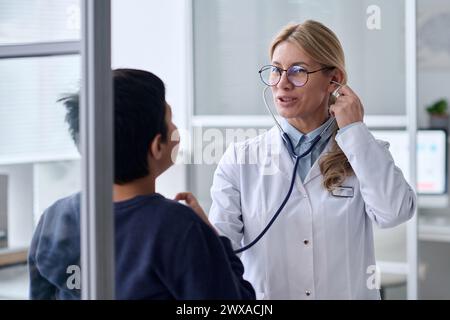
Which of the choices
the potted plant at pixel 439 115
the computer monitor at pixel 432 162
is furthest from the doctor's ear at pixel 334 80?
the potted plant at pixel 439 115

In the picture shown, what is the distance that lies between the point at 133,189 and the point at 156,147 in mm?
65

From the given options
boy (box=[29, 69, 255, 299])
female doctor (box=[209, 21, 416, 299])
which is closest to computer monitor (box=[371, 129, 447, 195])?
female doctor (box=[209, 21, 416, 299])

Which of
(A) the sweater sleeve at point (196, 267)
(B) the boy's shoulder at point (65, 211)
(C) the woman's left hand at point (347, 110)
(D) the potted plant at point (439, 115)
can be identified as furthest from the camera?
(D) the potted plant at point (439, 115)

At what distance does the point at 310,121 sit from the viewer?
1164mm

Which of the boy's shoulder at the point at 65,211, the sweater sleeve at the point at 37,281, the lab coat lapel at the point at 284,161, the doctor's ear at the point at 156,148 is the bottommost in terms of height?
the sweater sleeve at the point at 37,281

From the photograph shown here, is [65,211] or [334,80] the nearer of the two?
[65,211]

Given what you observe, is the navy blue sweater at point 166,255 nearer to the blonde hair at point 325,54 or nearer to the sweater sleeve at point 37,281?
the sweater sleeve at point 37,281

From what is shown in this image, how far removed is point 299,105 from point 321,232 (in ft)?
0.71

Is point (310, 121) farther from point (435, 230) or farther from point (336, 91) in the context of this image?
point (435, 230)

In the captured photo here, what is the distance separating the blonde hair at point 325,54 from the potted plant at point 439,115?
79.9 inches

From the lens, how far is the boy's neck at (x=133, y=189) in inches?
36.4

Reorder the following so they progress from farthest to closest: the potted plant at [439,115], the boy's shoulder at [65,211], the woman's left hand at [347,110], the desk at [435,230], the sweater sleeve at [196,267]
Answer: the potted plant at [439,115]
the desk at [435,230]
the woman's left hand at [347,110]
the boy's shoulder at [65,211]
the sweater sleeve at [196,267]

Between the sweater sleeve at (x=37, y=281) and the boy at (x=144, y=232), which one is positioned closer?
the boy at (x=144, y=232)

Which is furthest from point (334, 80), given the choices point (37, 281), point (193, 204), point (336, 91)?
point (37, 281)
